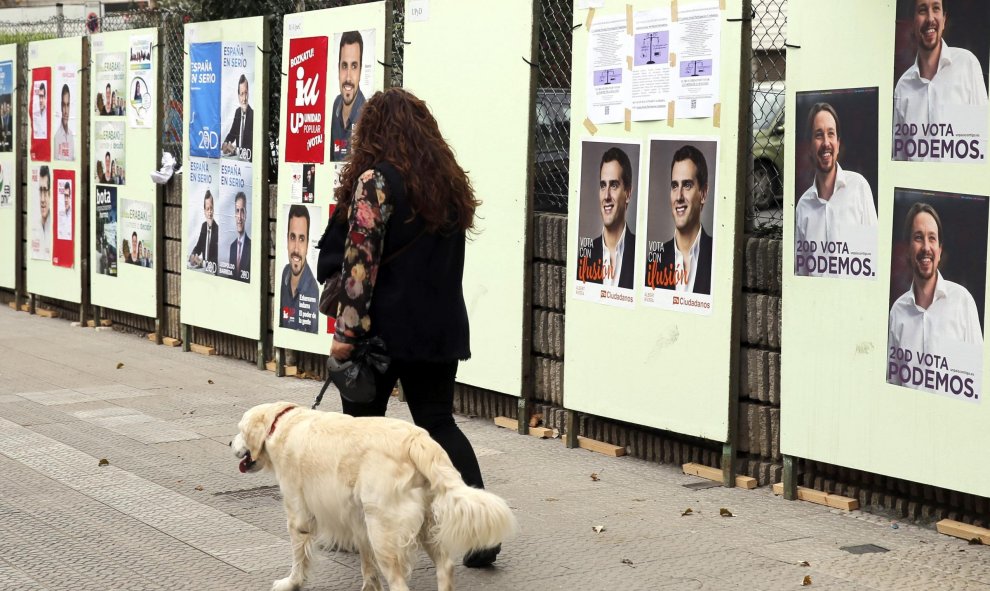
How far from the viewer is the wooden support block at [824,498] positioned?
20.6ft

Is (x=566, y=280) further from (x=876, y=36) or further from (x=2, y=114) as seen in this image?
(x=2, y=114)

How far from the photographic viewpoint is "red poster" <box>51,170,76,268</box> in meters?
13.4

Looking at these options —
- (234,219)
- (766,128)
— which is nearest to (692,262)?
(766,128)

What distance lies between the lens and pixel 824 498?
635 centimetres

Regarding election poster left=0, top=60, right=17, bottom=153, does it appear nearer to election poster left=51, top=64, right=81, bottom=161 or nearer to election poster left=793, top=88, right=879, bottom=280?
election poster left=51, top=64, right=81, bottom=161

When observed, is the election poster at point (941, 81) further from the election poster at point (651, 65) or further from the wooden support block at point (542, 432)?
the wooden support block at point (542, 432)

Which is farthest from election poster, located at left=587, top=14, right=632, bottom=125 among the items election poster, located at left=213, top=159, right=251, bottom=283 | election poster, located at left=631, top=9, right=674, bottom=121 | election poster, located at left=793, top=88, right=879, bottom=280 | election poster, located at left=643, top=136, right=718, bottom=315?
election poster, located at left=213, top=159, right=251, bottom=283

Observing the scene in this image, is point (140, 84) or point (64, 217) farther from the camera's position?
point (64, 217)

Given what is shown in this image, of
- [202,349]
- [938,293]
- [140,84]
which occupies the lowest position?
[202,349]

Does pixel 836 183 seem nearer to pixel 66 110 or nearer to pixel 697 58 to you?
pixel 697 58

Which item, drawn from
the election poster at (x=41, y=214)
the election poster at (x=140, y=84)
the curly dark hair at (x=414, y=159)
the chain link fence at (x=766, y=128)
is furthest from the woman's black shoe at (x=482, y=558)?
the election poster at (x=41, y=214)

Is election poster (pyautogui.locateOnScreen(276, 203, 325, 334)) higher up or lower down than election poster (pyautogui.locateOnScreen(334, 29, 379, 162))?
lower down

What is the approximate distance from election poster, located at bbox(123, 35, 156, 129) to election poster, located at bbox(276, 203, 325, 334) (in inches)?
102

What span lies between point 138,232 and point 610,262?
249 inches
